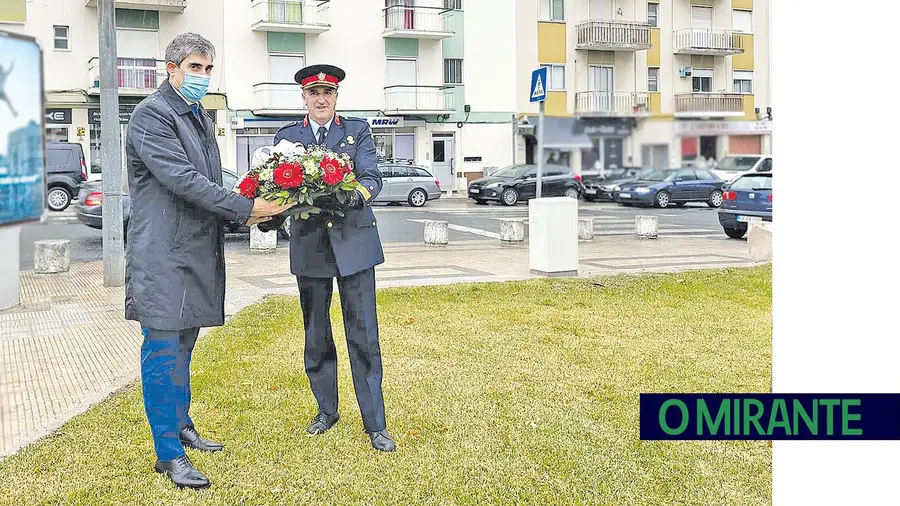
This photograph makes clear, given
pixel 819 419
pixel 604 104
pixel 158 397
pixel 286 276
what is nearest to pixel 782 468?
pixel 819 419

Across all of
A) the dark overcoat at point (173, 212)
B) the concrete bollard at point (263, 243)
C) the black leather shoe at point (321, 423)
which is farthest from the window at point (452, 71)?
the concrete bollard at point (263, 243)

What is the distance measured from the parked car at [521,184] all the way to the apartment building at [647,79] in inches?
2.3

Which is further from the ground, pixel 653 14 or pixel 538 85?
pixel 653 14

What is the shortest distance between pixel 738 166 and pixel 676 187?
0.21m

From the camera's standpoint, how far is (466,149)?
6.78ft

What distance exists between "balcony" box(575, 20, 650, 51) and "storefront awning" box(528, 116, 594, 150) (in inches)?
16.5

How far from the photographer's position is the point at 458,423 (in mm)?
3043

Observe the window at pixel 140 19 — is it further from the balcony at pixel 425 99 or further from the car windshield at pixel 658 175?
the car windshield at pixel 658 175

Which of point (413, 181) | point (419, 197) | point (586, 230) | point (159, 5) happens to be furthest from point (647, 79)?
point (586, 230)

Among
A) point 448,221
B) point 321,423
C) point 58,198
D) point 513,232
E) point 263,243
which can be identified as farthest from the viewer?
point 513,232

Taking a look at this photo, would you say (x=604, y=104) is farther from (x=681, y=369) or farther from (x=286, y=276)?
(x=286, y=276)

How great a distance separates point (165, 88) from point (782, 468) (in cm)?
166

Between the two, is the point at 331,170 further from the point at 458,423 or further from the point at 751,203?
the point at 458,423

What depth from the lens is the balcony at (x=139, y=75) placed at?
6.15 feet
